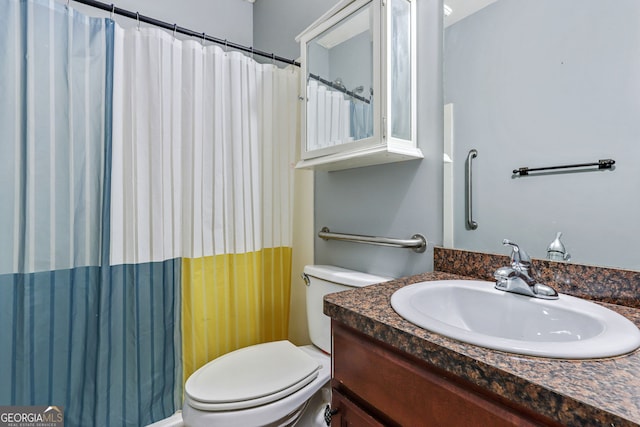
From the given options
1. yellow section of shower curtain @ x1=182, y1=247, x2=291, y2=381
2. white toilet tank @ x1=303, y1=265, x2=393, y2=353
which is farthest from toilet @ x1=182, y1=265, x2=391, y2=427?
yellow section of shower curtain @ x1=182, y1=247, x2=291, y2=381

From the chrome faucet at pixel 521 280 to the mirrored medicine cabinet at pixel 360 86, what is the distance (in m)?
0.46

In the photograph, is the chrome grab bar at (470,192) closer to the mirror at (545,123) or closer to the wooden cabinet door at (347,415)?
the mirror at (545,123)

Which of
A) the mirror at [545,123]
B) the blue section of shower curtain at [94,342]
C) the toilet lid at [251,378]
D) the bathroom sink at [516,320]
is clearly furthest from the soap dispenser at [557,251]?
the blue section of shower curtain at [94,342]

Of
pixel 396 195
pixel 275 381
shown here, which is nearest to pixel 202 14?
pixel 396 195

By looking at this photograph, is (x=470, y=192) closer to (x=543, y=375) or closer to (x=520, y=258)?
(x=520, y=258)

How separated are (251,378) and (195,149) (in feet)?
3.11

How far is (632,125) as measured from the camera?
0.64 metres

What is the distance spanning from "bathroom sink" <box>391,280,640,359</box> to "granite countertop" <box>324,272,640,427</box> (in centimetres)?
1

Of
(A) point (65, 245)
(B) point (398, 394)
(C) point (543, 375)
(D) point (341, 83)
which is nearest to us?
(C) point (543, 375)

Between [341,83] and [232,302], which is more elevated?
[341,83]

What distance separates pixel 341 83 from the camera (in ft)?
3.82

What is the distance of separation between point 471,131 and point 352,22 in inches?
23.8

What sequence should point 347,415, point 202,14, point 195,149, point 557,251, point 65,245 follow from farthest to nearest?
point 202,14 < point 195,149 < point 65,245 < point 557,251 < point 347,415

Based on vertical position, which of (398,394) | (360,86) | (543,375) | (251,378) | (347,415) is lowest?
(251,378)
